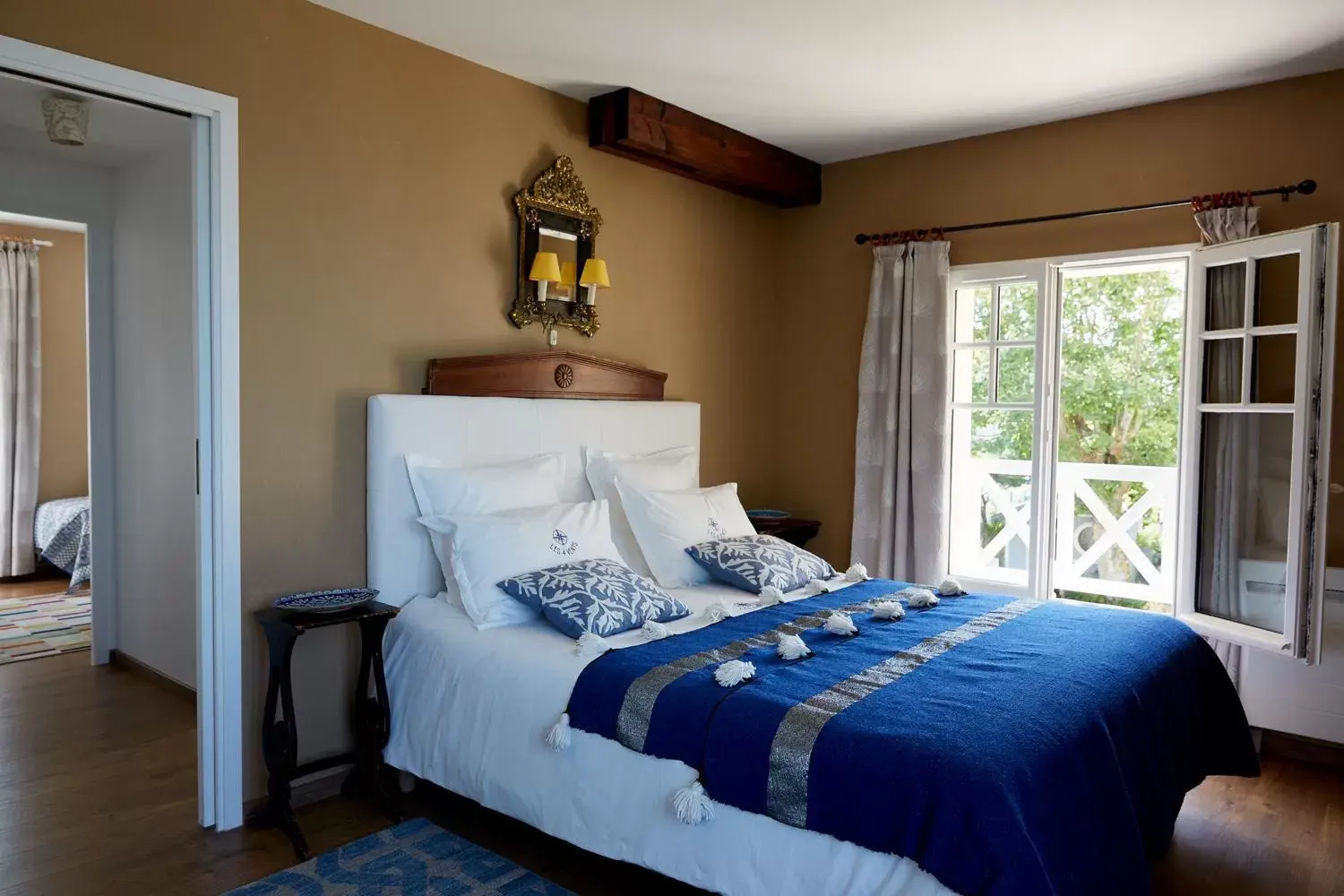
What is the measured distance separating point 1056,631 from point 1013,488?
7.15 feet

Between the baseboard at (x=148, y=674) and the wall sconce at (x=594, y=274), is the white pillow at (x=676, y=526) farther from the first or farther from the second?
the baseboard at (x=148, y=674)

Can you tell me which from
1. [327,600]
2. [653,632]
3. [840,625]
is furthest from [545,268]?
[840,625]

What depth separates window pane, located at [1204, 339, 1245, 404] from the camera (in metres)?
3.56

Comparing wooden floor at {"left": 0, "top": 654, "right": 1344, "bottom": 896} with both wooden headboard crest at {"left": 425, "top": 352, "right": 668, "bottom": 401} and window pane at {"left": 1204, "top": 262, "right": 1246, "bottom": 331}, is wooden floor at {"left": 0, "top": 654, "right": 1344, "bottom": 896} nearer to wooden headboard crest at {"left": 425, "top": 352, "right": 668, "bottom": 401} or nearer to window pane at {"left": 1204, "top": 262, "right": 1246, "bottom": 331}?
wooden headboard crest at {"left": 425, "top": 352, "right": 668, "bottom": 401}

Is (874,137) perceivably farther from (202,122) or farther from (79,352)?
(79,352)

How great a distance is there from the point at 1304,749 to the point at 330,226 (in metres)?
4.11

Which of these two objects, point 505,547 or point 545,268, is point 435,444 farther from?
point 545,268

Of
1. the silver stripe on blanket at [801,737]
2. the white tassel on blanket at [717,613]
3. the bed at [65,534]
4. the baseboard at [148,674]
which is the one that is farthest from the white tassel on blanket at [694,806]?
the bed at [65,534]

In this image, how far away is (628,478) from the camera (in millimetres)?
3674

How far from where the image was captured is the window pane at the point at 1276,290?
11.0 ft

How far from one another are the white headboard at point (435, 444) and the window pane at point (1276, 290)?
102 inches

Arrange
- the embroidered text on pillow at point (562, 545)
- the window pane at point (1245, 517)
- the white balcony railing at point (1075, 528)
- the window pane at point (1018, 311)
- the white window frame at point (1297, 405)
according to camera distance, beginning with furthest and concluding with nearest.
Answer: the white balcony railing at point (1075, 528), the window pane at point (1018, 311), the window pane at point (1245, 517), the white window frame at point (1297, 405), the embroidered text on pillow at point (562, 545)

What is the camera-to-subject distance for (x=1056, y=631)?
2.76 metres

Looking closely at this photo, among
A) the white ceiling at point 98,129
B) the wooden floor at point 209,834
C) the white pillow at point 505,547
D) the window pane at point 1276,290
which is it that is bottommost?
the wooden floor at point 209,834
